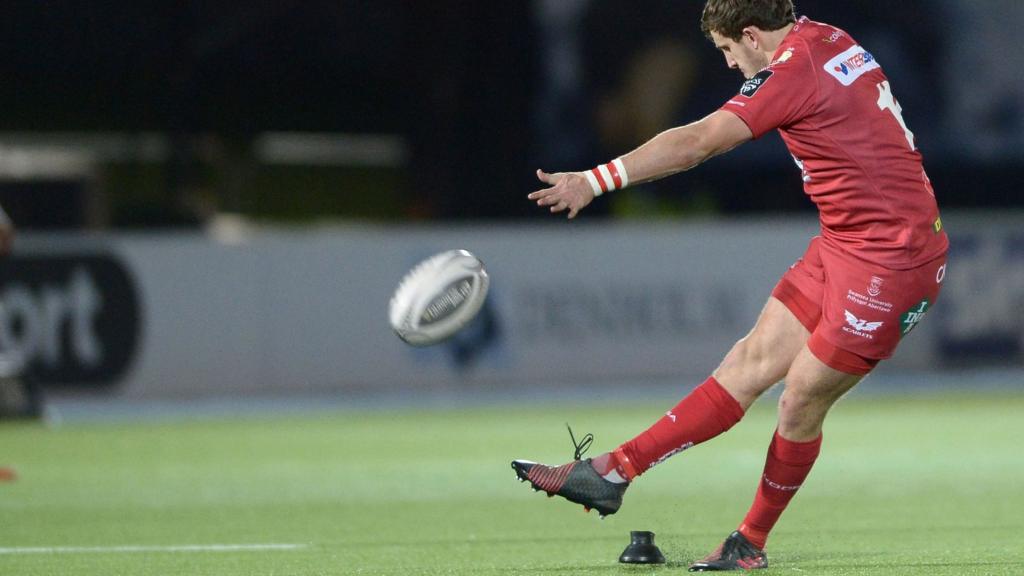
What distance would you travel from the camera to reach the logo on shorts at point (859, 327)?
19.4 feet

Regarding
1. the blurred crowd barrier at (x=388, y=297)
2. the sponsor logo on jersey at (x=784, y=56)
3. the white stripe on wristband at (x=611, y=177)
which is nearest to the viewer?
the white stripe on wristband at (x=611, y=177)

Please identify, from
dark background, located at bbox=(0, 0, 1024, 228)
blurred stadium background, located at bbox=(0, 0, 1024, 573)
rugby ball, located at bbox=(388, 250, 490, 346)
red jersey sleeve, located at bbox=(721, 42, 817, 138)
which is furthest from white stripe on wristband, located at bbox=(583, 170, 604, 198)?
dark background, located at bbox=(0, 0, 1024, 228)

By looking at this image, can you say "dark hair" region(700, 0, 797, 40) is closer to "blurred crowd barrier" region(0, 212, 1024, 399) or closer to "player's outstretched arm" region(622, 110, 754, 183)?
"player's outstretched arm" region(622, 110, 754, 183)

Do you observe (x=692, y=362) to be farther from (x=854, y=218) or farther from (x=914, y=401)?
(x=854, y=218)

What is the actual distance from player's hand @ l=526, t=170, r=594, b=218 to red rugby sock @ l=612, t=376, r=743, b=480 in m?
0.98

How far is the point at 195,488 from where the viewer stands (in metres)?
9.82

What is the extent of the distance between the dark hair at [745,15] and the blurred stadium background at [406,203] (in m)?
4.11

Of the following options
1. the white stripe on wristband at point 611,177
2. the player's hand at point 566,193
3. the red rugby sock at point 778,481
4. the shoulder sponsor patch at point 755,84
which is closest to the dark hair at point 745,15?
the shoulder sponsor patch at point 755,84

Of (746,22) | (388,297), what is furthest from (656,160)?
(388,297)

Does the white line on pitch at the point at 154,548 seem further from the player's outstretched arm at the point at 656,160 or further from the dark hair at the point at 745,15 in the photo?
the dark hair at the point at 745,15

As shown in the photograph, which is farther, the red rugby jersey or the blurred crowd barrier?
the blurred crowd barrier

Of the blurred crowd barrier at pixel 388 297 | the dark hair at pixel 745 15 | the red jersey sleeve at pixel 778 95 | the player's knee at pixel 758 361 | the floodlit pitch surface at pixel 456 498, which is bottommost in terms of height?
the blurred crowd barrier at pixel 388 297

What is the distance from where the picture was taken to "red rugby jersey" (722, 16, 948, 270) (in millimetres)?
5844

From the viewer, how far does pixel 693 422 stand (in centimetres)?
619
